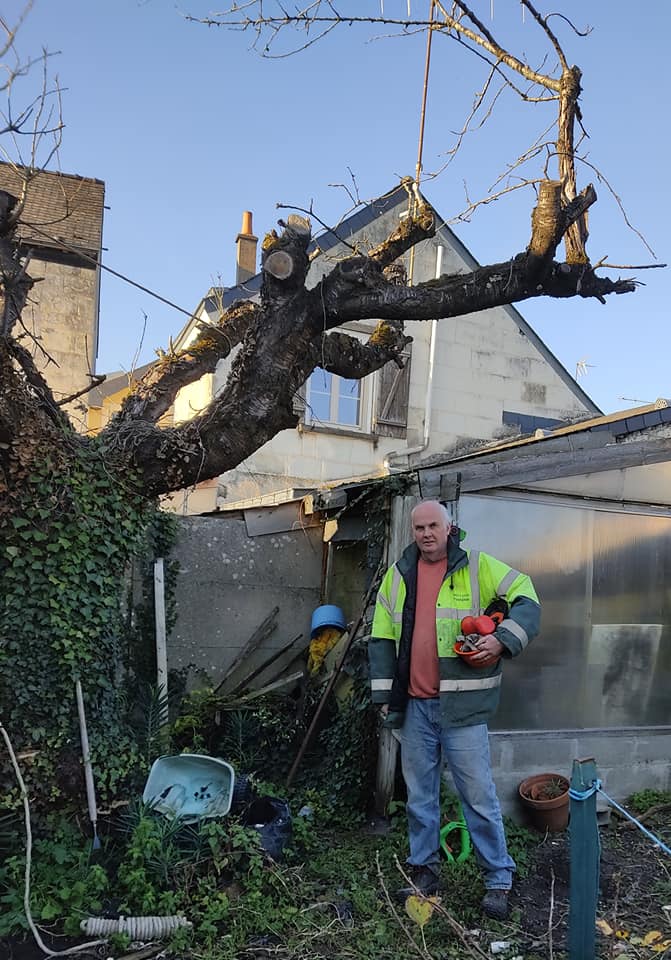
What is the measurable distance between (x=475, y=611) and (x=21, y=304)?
3355 mm

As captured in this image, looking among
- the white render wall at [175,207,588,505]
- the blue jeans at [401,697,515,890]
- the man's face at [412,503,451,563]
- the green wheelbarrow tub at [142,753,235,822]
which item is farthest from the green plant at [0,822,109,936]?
the white render wall at [175,207,588,505]

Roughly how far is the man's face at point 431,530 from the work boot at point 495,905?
1769 mm

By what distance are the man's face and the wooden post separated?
2834 millimetres

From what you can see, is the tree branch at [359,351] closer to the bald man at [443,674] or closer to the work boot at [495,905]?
the bald man at [443,674]

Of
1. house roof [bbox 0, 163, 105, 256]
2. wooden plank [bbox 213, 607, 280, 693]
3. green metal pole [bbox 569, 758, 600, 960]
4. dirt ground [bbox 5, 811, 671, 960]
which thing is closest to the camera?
green metal pole [bbox 569, 758, 600, 960]

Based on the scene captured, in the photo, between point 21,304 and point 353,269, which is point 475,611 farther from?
point 21,304

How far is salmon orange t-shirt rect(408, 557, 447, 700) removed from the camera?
429cm

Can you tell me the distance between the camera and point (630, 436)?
246 inches

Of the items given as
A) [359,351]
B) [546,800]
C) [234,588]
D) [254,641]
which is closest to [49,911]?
A: [546,800]

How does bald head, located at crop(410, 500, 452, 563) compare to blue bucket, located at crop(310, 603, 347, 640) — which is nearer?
bald head, located at crop(410, 500, 452, 563)

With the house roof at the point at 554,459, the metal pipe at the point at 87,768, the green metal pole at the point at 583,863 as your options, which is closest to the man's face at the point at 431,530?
the house roof at the point at 554,459

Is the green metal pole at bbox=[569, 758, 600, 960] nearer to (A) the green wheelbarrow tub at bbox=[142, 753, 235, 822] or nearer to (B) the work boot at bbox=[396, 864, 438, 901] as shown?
(B) the work boot at bbox=[396, 864, 438, 901]

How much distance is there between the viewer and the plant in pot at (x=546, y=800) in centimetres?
519

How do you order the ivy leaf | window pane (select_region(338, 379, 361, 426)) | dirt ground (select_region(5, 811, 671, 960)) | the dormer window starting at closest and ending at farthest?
dirt ground (select_region(5, 811, 671, 960)), the ivy leaf, the dormer window, window pane (select_region(338, 379, 361, 426))
